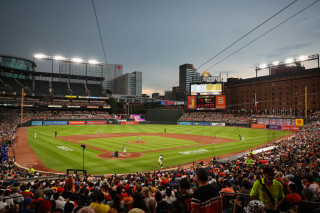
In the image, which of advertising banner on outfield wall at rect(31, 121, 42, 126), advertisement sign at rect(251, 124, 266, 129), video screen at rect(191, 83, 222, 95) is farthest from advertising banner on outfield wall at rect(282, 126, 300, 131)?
advertising banner on outfield wall at rect(31, 121, 42, 126)

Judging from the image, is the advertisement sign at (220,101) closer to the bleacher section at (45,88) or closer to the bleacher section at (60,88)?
the bleacher section at (45,88)

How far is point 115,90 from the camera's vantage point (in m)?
198

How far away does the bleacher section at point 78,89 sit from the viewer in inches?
3533

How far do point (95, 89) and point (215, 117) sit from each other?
61382 mm

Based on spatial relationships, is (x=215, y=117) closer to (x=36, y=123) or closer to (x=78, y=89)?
(x=36, y=123)

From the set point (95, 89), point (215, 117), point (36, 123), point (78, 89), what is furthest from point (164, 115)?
point (36, 123)

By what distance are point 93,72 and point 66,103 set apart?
30.7 metres

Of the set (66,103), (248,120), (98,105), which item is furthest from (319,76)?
(66,103)

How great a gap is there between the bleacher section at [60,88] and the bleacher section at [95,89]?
10.8m

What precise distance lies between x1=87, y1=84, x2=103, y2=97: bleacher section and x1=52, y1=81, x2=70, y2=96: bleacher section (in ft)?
35.5

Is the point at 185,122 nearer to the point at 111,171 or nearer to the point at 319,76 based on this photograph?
the point at 319,76

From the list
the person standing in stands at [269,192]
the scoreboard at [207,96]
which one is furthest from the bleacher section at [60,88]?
the person standing in stands at [269,192]

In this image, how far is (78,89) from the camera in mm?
92312

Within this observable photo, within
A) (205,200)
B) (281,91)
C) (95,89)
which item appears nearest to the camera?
(205,200)
